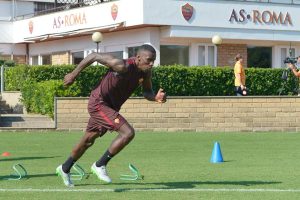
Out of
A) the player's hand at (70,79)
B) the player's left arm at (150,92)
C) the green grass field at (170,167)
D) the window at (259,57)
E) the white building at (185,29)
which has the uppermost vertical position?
the white building at (185,29)

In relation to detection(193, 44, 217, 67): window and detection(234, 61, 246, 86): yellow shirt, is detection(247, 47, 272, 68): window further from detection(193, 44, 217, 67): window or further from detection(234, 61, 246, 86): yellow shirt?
detection(234, 61, 246, 86): yellow shirt

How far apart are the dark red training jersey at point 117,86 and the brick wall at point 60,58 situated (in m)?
28.2

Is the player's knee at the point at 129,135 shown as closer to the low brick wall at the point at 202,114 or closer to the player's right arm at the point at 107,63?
the player's right arm at the point at 107,63

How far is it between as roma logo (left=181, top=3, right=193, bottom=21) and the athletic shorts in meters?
21.8

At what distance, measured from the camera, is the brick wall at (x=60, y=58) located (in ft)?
125

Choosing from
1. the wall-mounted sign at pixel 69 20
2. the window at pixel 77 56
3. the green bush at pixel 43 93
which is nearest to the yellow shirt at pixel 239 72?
the green bush at pixel 43 93

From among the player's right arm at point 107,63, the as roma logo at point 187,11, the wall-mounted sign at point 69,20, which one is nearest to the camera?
the player's right arm at point 107,63

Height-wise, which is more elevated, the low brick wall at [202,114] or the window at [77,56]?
the window at [77,56]

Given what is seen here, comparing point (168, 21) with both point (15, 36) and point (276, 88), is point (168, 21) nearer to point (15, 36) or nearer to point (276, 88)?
point (276, 88)

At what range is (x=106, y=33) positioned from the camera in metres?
35.0

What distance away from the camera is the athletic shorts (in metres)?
9.82

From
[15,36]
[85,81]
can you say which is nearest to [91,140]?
[85,81]

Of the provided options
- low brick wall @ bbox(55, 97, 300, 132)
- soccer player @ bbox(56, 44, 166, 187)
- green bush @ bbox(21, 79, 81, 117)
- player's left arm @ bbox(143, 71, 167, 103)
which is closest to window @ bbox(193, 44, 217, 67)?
green bush @ bbox(21, 79, 81, 117)

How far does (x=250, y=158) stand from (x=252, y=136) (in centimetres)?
668
